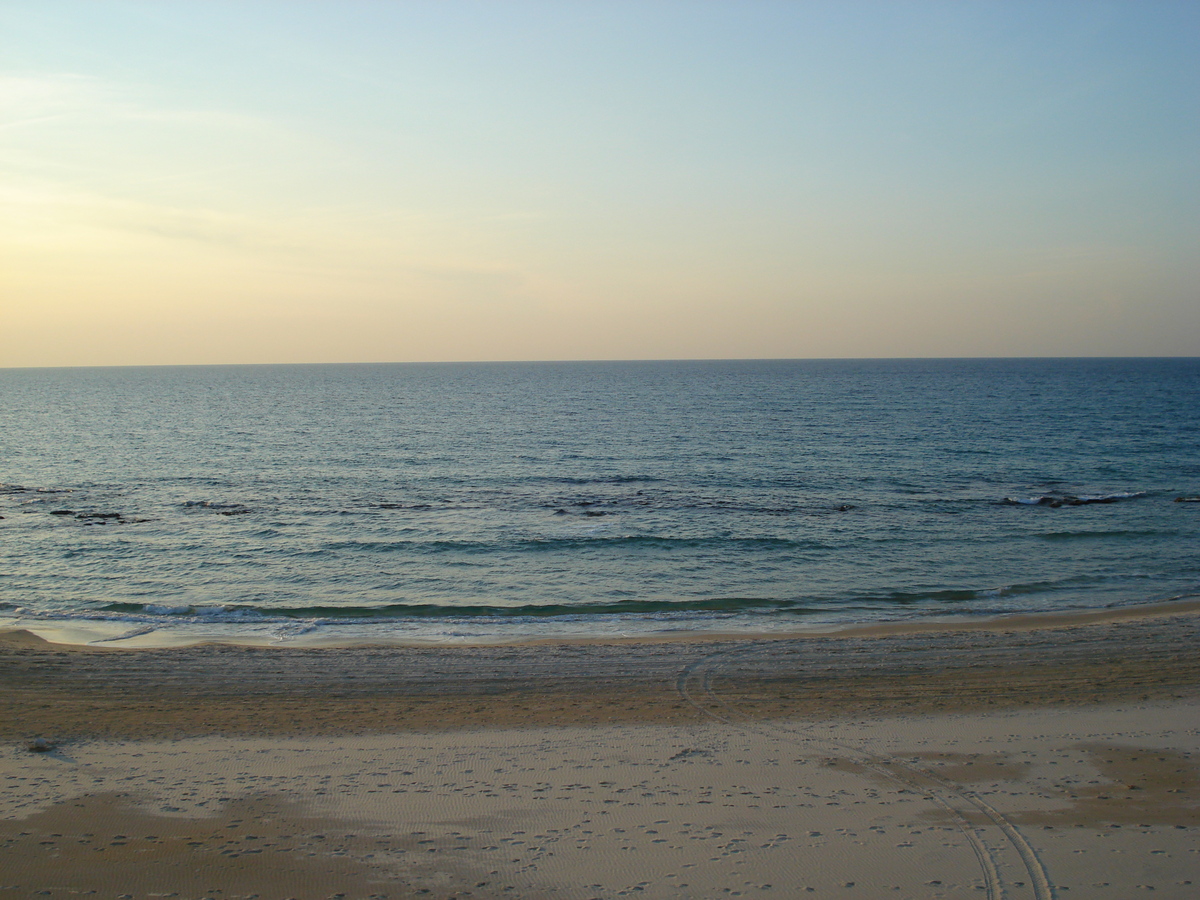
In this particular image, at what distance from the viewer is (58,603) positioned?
820 inches

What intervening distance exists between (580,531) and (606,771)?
18.4 m

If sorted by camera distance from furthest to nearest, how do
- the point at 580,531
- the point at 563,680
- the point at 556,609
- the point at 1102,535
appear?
1. the point at 580,531
2. the point at 1102,535
3. the point at 556,609
4. the point at 563,680

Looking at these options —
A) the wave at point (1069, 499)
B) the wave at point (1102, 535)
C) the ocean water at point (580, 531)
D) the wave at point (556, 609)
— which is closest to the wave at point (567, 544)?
the ocean water at point (580, 531)

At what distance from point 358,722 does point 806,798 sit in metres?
7.34

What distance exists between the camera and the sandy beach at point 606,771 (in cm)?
786

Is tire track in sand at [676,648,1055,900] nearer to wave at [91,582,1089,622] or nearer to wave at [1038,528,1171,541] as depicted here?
wave at [91,582,1089,622]

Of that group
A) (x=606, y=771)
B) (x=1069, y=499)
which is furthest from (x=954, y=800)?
(x=1069, y=499)

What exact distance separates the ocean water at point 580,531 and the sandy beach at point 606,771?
383 cm

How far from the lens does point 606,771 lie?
1033 centimetres

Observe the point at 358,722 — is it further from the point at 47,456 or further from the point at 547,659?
the point at 47,456

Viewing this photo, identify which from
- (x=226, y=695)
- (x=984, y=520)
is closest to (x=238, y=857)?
(x=226, y=695)

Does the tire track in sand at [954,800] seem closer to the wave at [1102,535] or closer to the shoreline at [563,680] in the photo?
the shoreline at [563,680]

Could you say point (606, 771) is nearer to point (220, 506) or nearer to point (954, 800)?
point (954, 800)

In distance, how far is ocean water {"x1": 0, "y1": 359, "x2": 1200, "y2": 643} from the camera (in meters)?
20.4
